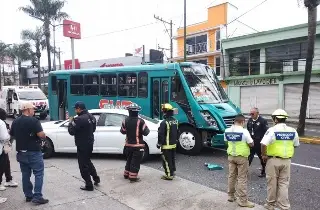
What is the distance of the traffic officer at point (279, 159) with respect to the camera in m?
4.69

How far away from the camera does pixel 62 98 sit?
1427cm

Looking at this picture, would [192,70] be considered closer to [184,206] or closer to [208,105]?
[208,105]

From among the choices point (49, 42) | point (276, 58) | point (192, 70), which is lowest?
point (192, 70)

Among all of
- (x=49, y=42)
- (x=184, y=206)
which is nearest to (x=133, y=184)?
(x=184, y=206)

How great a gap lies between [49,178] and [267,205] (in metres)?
4.41

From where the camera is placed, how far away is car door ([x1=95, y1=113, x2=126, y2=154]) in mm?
8172

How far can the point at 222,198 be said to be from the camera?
5.39m

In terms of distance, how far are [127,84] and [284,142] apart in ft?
24.6

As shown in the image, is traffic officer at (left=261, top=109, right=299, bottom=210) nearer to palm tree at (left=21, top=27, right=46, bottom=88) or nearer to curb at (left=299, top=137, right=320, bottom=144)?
curb at (left=299, top=137, right=320, bottom=144)

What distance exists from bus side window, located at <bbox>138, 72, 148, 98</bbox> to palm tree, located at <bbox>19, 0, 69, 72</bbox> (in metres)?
22.1

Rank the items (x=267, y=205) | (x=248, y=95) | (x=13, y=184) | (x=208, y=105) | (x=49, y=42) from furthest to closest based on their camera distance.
A: 1. (x=49, y=42)
2. (x=248, y=95)
3. (x=208, y=105)
4. (x=13, y=184)
5. (x=267, y=205)

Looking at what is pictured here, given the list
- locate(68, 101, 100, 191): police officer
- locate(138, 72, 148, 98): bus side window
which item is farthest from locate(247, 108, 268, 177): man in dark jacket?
locate(138, 72, 148, 98): bus side window

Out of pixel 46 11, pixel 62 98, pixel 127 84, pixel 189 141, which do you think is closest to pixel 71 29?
A: pixel 46 11

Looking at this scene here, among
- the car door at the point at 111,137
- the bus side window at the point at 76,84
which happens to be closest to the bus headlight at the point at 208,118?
the car door at the point at 111,137
